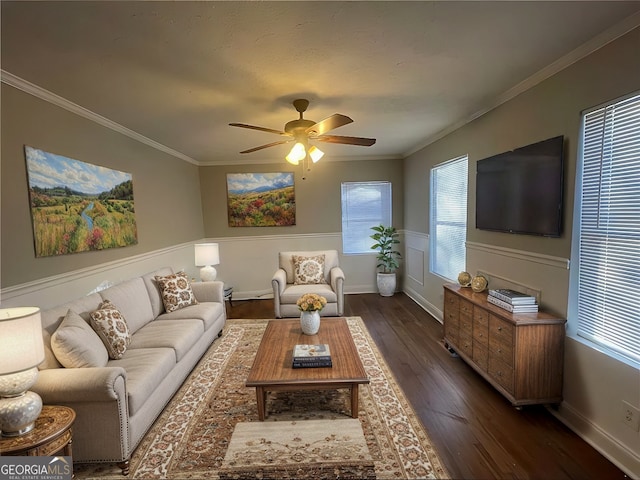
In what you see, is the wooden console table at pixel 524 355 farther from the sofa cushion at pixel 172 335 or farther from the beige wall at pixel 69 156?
the beige wall at pixel 69 156

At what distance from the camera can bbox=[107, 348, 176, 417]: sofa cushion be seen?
6.34ft

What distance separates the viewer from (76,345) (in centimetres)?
195

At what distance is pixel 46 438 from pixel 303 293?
9.34 ft

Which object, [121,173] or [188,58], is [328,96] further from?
[121,173]

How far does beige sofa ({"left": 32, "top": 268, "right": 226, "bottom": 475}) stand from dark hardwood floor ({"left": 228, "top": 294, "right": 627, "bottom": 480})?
6.34ft

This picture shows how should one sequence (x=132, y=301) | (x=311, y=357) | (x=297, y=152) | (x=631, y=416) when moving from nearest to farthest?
(x=631, y=416)
(x=311, y=357)
(x=297, y=152)
(x=132, y=301)

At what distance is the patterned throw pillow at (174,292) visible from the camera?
131 inches

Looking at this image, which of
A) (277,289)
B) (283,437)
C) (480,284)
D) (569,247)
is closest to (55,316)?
(283,437)

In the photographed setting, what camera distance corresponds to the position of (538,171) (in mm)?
2342

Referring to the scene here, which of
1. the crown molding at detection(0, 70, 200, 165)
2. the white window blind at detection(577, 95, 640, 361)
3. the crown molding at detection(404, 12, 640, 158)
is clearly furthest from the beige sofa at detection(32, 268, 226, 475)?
the crown molding at detection(404, 12, 640, 158)

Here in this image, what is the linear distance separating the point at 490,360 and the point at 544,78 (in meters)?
2.24

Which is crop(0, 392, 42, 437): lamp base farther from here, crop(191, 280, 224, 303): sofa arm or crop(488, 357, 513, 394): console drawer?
crop(488, 357, 513, 394): console drawer

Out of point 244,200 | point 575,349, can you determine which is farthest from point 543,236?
point 244,200

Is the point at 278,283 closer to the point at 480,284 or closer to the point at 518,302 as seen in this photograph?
the point at 480,284
